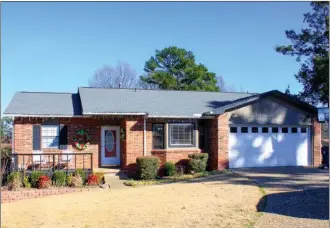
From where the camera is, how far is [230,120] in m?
19.1

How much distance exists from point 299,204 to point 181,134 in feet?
31.2

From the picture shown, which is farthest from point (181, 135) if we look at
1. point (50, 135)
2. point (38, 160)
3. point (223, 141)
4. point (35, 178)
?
point (35, 178)

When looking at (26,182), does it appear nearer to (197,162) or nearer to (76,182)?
(76,182)

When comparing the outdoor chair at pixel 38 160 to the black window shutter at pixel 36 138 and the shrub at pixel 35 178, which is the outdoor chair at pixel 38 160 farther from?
the shrub at pixel 35 178

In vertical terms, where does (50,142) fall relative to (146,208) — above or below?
above

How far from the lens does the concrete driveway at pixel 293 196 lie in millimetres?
8655

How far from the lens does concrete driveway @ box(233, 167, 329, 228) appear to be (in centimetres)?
866

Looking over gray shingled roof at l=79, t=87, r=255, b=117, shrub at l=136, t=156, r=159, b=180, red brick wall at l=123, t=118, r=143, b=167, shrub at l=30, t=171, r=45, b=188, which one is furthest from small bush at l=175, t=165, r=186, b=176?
shrub at l=30, t=171, r=45, b=188

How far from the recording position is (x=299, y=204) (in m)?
10.4

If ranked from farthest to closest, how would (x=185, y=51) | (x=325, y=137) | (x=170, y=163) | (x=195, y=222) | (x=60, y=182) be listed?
(x=185, y=51) → (x=325, y=137) → (x=170, y=163) → (x=60, y=182) → (x=195, y=222)

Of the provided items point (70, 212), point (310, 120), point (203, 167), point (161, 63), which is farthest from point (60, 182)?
point (161, 63)

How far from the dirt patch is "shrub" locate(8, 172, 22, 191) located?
182cm

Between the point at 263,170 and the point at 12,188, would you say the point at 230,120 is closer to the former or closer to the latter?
the point at 263,170

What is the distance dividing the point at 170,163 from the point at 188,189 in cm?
452
